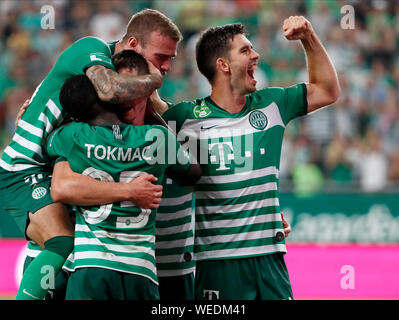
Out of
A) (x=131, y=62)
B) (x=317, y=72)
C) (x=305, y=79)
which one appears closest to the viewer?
(x=131, y=62)

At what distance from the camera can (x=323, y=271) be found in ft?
29.4

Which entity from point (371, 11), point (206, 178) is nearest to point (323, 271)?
point (206, 178)

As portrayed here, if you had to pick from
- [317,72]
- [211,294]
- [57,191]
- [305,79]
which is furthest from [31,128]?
[305,79]

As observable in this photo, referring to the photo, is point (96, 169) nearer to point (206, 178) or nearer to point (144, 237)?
point (144, 237)

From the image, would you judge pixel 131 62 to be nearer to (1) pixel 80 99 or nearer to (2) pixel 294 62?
(1) pixel 80 99

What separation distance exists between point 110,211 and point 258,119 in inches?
53.8

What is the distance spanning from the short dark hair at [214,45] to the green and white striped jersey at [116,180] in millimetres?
1135

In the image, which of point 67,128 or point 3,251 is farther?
point 3,251

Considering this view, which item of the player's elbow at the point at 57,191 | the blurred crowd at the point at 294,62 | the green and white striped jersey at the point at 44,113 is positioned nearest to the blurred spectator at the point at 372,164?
the blurred crowd at the point at 294,62

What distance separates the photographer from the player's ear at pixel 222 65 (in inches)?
198

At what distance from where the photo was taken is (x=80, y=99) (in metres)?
4.18

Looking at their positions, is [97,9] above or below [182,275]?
above

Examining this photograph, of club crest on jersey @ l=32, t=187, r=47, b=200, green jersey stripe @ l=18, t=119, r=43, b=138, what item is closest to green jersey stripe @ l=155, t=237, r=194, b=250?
club crest on jersey @ l=32, t=187, r=47, b=200

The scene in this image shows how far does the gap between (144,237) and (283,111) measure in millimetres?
1485
